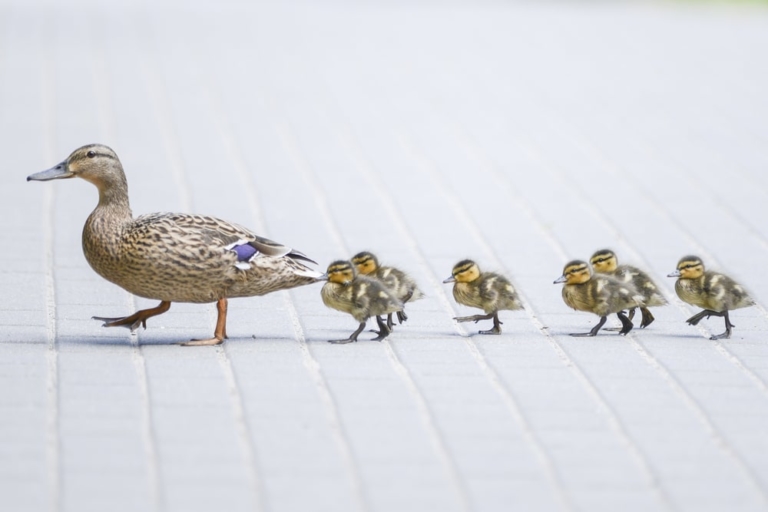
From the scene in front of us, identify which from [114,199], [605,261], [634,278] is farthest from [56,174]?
[634,278]

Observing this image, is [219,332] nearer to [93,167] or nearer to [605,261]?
[93,167]

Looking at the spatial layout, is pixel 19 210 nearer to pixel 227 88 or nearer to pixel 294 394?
pixel 294 394

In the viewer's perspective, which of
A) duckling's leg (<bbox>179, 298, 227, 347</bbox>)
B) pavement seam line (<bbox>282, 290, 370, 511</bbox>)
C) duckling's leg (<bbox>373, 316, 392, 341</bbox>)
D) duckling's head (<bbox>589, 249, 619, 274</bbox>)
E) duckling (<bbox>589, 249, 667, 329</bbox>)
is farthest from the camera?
duckling's head (<bbox>589, 249, 619, 274</bbox>)

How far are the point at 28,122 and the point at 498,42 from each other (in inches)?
313

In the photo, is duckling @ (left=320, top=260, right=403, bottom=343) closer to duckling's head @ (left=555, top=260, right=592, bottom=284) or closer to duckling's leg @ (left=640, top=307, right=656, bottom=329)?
duckling's head @ (left=555, top=260, right=592, bottom=284)

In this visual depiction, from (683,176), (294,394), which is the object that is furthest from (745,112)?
(294,394)

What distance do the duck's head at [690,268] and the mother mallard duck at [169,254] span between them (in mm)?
1907

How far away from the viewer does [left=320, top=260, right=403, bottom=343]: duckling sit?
22.5 feet

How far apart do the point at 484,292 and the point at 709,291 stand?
116 cm

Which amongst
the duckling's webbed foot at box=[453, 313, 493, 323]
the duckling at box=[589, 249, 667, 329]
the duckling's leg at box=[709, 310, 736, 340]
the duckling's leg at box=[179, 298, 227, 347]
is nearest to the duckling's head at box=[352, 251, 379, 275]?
the duckling's webbed foot at box=[453, 313, 493, 323]

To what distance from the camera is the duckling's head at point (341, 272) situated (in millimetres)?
6930

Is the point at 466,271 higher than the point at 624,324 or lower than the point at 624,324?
higher

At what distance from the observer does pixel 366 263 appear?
7.32 metres

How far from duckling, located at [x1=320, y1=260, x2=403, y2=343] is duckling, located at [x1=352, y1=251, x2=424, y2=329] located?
10.8 inches
